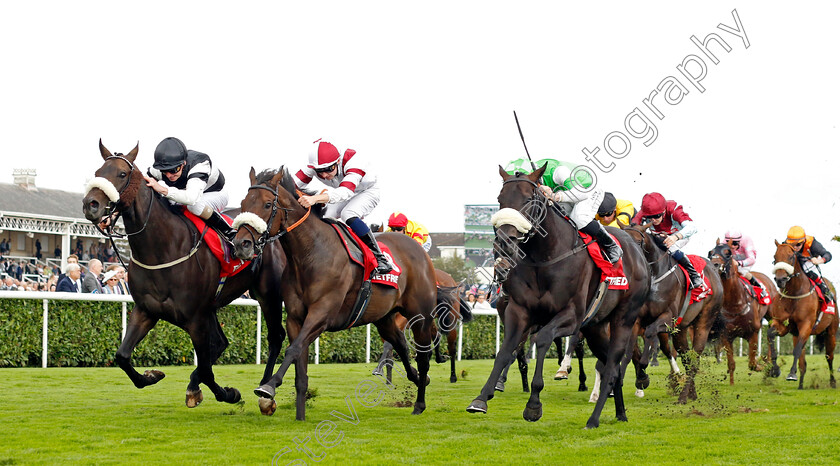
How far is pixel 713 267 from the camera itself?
1067 cm

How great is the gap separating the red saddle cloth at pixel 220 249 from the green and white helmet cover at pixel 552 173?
214 centimetres

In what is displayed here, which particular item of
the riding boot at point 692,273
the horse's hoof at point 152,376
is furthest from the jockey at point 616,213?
the horse's hoof at point 152,376

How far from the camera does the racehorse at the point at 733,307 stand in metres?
10.9

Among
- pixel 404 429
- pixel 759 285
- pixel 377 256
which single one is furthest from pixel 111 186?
pixel 759 285

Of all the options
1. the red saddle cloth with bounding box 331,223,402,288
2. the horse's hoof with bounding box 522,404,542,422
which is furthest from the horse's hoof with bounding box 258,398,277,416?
the horse's hoof with bounding box 522,404,542,422

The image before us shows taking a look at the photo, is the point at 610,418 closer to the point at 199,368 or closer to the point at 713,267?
the point at 199,368

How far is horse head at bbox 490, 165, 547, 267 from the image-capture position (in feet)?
18.6

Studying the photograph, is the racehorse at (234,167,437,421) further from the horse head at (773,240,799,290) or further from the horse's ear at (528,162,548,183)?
the horse head at (773,240,799,290)

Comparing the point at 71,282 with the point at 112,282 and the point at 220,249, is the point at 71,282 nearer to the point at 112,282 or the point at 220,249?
the point at 112,282

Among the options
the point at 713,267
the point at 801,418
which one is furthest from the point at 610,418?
the point at 713,267

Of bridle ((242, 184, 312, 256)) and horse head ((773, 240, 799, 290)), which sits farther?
horse head ((773, 240, 799, 290))

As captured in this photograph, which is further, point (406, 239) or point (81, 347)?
point (81, 347)

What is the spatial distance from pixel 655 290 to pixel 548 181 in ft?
7.66

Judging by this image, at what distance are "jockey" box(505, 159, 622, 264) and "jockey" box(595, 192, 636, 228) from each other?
5.78ft
